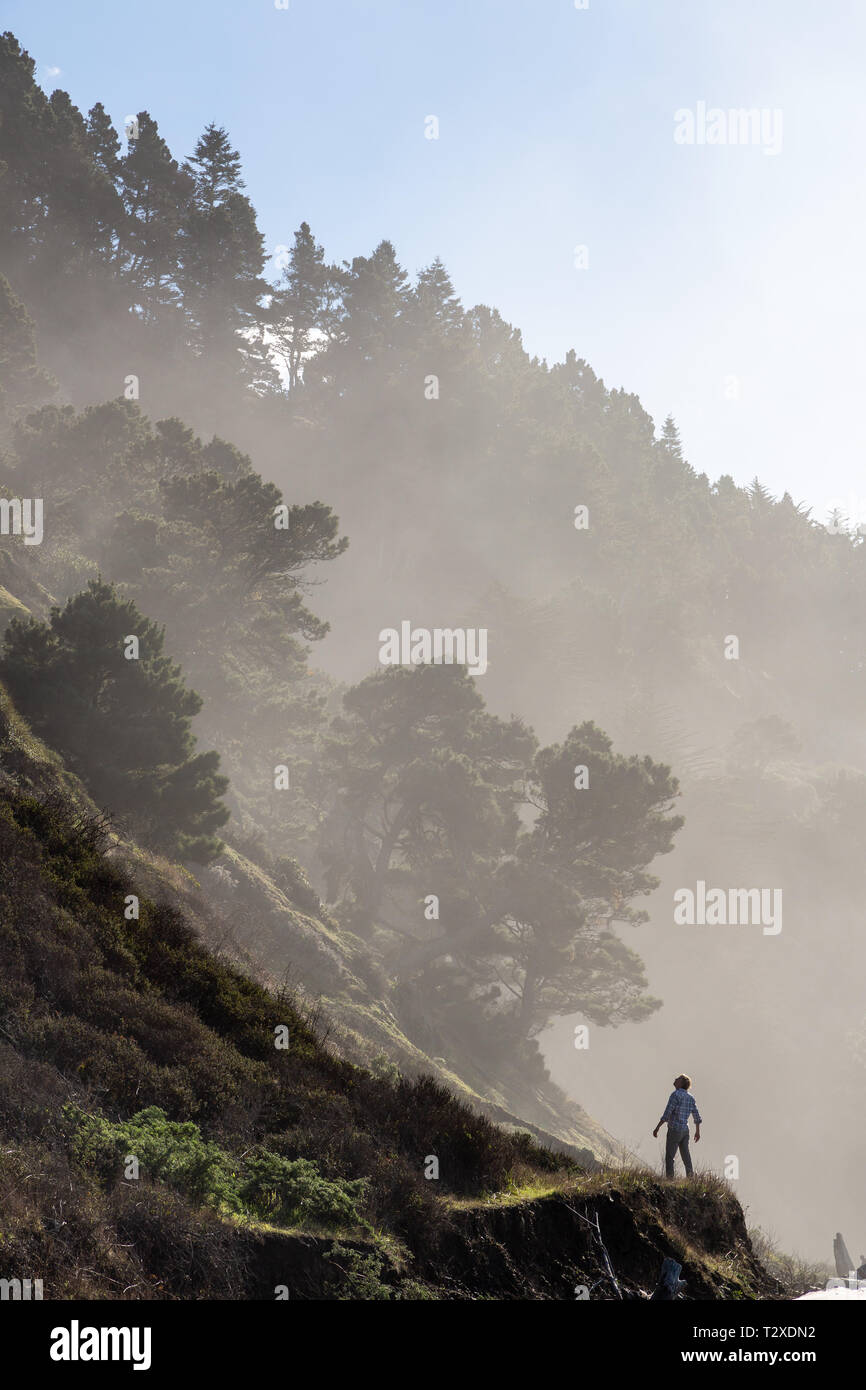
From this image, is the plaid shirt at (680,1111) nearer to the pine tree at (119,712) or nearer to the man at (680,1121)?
the man at (680,1121)

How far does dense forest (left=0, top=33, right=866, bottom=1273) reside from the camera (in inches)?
1217

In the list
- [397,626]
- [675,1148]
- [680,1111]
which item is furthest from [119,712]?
[397,626]

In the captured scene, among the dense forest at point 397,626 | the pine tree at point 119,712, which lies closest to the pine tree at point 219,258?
the dense forest at point 397,626

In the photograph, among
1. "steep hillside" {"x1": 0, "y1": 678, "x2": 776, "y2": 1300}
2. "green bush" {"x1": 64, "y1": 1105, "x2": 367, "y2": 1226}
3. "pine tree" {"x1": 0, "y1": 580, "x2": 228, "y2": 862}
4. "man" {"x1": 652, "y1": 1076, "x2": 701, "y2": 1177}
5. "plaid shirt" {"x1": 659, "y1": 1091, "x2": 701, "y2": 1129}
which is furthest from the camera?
"pine tree" {"x1": 0, "y1": 580, "x2": 228, "y2": 862}

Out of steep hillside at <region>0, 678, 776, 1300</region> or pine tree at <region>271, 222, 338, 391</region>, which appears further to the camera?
pine tree at <region>271, 222, 338, 391</region>

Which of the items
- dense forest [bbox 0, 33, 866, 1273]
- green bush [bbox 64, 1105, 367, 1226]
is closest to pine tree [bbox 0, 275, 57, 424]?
dense forest [bbox 0, 33, 866, 1273]

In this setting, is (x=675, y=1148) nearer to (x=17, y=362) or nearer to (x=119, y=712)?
(x=119, y=712)

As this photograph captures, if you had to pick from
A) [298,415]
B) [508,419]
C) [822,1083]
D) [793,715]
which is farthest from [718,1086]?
[298,415]

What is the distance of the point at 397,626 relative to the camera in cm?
7212

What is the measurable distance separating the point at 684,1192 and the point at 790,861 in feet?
205

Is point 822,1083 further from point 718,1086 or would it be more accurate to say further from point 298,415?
point 298,415

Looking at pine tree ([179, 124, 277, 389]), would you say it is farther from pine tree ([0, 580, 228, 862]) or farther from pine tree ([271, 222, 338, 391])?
pine tree ([0, 580, 228, 862])

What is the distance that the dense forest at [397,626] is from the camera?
1217 inches

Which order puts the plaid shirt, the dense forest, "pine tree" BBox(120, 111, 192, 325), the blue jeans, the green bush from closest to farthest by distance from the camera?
the green bush, the blue jeans, the plaid shirt, the dense forest, "pine tree" BBox(120, 111, 192, 325)
